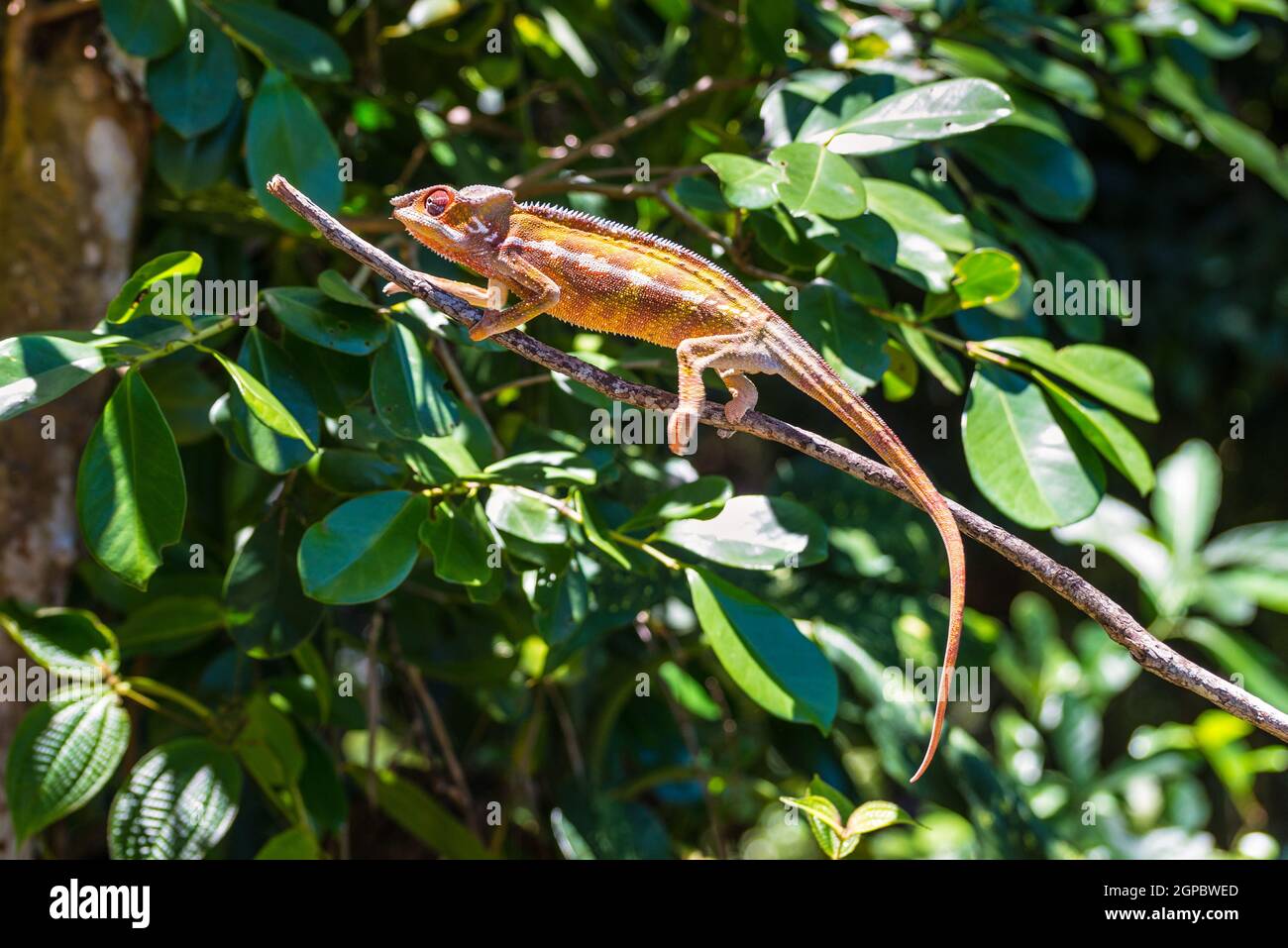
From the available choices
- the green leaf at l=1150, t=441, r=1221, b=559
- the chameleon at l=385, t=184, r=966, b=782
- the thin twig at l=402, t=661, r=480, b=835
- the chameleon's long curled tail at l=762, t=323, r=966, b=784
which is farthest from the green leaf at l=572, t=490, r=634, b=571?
the green leaf at l=1150, t=441, r=1221, b=559

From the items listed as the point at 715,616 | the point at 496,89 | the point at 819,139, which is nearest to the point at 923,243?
the point at 819,139

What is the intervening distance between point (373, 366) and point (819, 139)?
627 mm

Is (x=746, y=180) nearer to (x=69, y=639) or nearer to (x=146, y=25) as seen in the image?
(x=146, y=25)

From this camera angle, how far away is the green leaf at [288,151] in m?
1.58

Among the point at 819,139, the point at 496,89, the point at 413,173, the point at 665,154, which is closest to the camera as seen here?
the point at 819,139

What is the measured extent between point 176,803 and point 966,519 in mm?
1109

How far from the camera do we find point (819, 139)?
59.3 inches

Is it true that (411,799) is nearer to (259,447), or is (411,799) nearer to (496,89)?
(259,447)

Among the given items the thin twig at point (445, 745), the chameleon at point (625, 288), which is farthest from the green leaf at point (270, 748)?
the chameleon at point (625, 288)

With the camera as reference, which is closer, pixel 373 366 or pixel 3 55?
pixel 373 366

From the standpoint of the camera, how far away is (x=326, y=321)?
141 cm

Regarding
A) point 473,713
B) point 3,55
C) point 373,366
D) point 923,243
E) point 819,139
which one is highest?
point 3,55

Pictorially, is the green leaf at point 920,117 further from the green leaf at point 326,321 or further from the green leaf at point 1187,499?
the green leaf at point 1187,499
